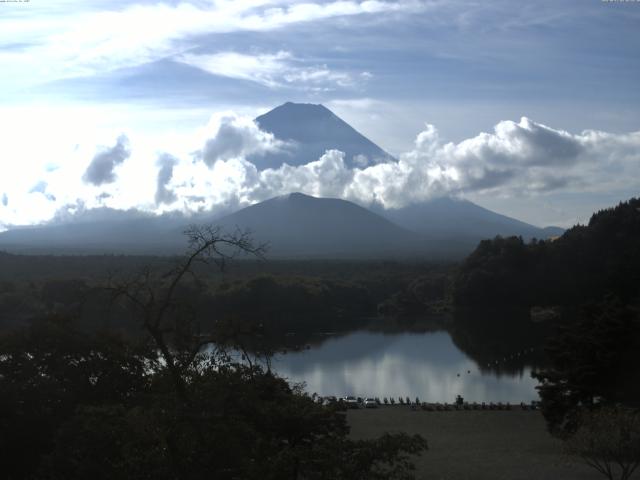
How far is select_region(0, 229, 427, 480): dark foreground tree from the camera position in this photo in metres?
4.03

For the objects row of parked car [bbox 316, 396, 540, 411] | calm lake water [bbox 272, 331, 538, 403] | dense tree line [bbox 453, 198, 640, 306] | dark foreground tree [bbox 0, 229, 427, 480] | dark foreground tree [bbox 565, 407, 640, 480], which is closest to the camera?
dark foreground tree [bbox 0, 229, 427, 480]

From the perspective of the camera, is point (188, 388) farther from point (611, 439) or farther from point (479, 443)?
point (479, 443)

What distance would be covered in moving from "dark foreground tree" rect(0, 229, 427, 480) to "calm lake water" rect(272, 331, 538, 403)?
28.0ft

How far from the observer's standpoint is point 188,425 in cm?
394

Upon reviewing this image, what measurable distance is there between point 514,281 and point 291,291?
9688mm

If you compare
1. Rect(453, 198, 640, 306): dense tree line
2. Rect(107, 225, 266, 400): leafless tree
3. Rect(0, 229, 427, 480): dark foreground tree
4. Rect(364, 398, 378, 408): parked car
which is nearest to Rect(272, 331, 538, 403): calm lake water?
Rect(364, 398, 378, 408): parked car

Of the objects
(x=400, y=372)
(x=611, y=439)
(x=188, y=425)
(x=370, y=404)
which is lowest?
(x=400, y=372)

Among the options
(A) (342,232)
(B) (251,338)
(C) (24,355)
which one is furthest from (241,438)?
(A) (342,232)

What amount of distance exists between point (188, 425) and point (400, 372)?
51.8ft

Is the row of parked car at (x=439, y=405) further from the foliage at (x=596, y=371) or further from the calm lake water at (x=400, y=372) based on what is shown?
the foliage at (x=596, y=371)

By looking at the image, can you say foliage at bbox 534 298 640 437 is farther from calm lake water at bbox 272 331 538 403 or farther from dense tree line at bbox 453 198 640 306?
dense tree line at bbox 453 198 640 306

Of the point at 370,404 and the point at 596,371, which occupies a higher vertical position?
the point at 596,371

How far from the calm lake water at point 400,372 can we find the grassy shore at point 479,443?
260cm

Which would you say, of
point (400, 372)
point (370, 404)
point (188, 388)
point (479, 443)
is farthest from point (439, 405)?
point (188, 388)
